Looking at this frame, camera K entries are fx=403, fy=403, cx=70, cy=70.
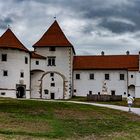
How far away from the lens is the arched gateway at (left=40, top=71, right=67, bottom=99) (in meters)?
64.8

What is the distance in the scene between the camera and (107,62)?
2753 inches

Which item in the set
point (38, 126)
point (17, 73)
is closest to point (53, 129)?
point (38, 126)

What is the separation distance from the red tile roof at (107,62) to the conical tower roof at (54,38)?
5.81m

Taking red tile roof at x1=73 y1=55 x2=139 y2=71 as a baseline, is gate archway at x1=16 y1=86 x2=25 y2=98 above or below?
below

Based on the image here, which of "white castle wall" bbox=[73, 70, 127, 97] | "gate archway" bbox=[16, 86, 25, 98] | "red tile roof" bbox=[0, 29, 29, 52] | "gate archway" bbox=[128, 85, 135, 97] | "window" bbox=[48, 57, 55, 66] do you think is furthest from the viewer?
"white castle wall" bbox=[73, 70, 127, 97]

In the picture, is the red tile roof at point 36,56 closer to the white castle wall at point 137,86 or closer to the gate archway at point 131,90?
the gate archway at point 131,90

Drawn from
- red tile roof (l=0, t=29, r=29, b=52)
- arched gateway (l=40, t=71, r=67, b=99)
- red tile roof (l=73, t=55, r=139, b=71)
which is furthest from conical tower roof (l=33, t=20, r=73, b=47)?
red tile roof (l=73, t=55, r=139, b=71)

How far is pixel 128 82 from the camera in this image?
220 feet

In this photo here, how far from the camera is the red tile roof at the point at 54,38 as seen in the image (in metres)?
65.2

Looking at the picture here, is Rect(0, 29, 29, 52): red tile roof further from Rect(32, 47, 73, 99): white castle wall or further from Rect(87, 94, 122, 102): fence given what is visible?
Rect(87, 94, 122, 102): fence

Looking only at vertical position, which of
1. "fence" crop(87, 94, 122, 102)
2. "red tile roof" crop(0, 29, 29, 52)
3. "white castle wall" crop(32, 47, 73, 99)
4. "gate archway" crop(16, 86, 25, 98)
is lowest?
"fence" crop(87, 94, 122, 102)

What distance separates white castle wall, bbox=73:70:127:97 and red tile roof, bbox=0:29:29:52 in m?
12.4

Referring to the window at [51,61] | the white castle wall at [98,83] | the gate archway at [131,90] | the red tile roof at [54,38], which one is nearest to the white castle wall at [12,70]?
the window at [51,61]

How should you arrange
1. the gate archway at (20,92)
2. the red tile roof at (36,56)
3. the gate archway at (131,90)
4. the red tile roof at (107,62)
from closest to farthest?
the gate archway at (20,92), the red tile roof at (36,56), the gate archway at (131,90), the red tile roof at (107,62)
